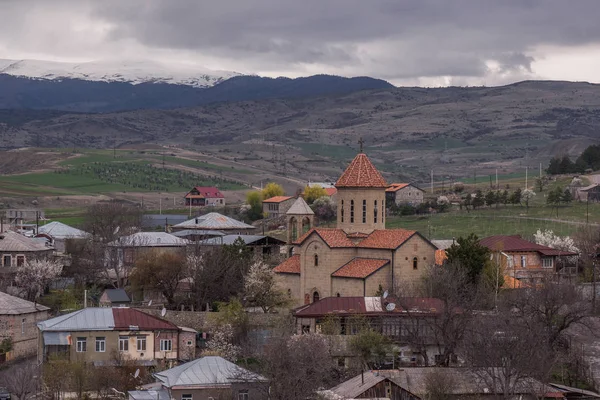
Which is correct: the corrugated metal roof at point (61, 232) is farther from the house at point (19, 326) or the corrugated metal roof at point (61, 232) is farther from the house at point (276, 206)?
the house at point (19, 326)

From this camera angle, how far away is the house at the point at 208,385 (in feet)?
156

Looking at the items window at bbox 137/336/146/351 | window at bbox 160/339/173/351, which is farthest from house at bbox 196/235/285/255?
window at bbox 137/336/146/351

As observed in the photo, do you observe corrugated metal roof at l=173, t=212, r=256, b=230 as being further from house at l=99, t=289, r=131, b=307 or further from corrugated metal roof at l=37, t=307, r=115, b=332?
corrugated metal roof at l=37, t=307, r=115, b=332

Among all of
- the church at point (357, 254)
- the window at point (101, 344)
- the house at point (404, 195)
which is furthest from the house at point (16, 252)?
the house at point (404, 195)

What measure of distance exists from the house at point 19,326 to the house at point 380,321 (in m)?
12.7

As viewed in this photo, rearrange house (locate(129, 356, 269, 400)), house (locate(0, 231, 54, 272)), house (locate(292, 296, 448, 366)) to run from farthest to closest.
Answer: house (locate(0, 231, 54, 272)), house (locate(292, 296, 448, 366)), house (locate(129, 356, 269, 400))

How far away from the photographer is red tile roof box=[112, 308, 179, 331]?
57469 millimetres

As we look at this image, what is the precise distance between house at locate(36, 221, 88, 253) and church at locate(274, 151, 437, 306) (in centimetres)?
2903

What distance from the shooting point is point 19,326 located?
6250cm

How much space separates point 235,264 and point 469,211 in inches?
1658

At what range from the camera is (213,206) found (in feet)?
502

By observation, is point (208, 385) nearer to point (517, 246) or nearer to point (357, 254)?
point (357, 254)

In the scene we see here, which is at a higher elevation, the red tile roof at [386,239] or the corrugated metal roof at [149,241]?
the red tile roof at [386,239]

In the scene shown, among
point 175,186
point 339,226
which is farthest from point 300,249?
point 175,186
